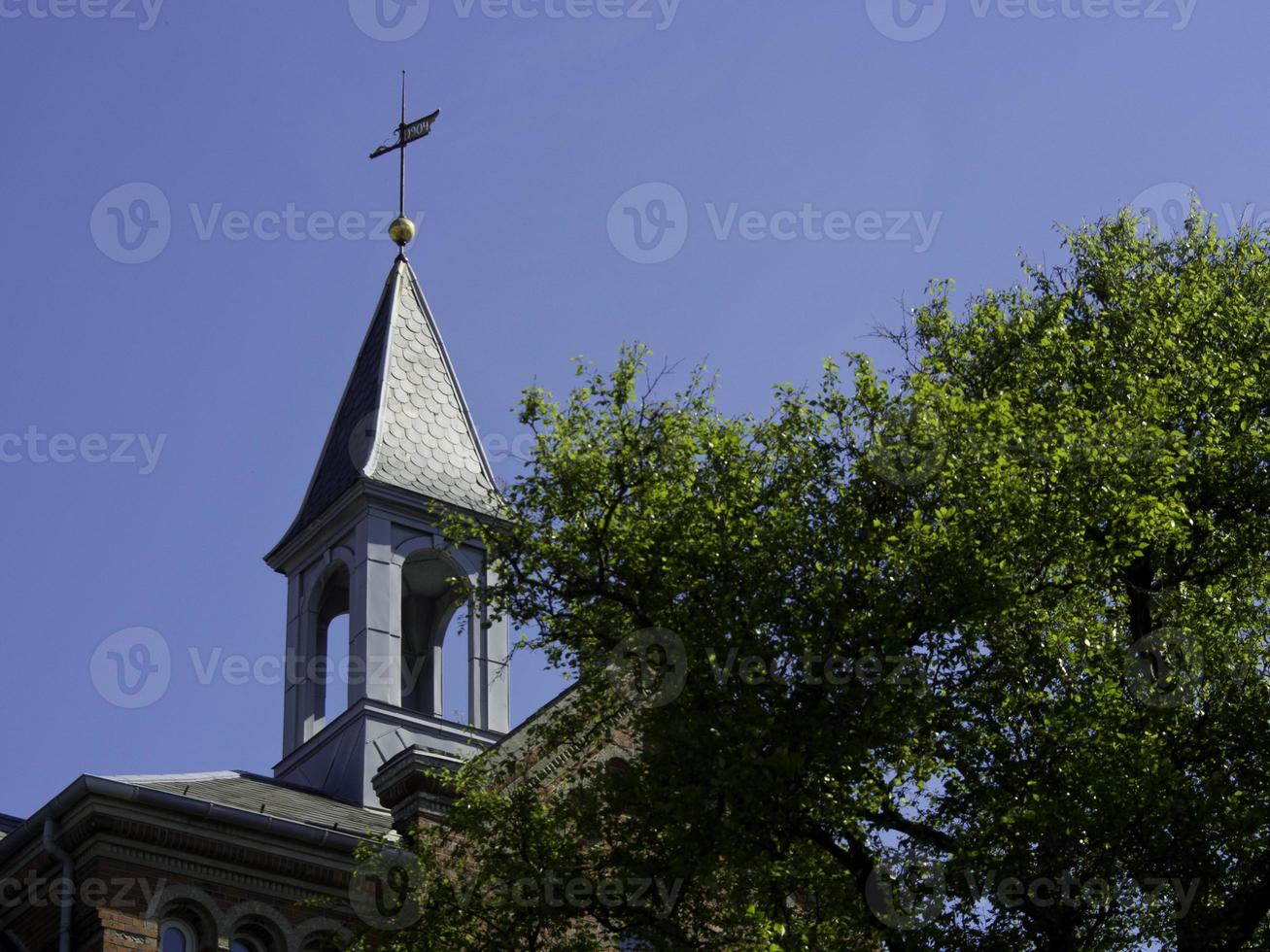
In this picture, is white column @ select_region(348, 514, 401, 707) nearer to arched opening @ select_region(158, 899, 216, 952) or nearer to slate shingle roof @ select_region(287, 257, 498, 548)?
slate shingle roof @ select_region(287, 257, 498, 548)

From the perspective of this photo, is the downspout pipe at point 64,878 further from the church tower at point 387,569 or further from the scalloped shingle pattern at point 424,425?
the scalloped shingle pattern at point 424,425

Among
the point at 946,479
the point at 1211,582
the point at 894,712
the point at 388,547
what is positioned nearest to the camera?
the point at 894,712

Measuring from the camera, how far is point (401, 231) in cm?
3566

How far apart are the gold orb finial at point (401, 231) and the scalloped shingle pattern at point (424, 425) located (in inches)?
45.4

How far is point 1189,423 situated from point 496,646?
12.6 meters

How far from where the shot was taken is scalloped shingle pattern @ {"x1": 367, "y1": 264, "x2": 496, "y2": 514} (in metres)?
31.3

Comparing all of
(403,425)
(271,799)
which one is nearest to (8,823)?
(271,799)

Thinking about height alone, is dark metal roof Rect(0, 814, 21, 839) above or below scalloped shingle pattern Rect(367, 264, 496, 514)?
below

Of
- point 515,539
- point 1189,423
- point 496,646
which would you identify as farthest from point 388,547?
point 1189,423

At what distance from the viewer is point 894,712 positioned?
57.7 ft

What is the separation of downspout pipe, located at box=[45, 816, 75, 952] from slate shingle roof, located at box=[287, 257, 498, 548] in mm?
9904

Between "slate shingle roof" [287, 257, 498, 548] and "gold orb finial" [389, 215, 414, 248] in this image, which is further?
"gold orb finial" [389, 215, 414, 248]

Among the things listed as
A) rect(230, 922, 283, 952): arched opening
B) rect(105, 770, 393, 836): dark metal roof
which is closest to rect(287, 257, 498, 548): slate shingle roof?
rect(105, 770, 393, 836): dark metal roof

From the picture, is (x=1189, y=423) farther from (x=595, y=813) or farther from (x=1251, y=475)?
(x=595, y=813)
